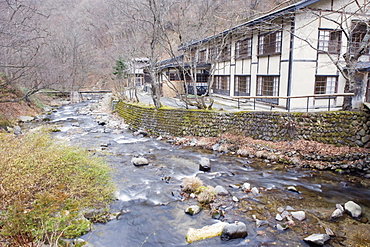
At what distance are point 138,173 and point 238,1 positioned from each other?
14.8 m

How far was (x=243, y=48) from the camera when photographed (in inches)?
758

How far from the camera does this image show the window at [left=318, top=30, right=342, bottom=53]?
1414 cm

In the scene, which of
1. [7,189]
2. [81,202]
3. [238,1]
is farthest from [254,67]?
[7,189]

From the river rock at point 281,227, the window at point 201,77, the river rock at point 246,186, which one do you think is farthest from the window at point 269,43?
the river rock at point 281,227

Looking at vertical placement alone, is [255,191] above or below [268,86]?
below

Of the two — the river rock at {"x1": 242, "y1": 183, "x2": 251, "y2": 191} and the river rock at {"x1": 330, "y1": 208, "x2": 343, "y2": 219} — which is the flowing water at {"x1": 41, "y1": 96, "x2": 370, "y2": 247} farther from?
the river rock at {"x1": 242, "y1": 183, "x2": 251, "y2": 191}

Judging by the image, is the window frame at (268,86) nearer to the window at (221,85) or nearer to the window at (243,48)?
the window at (243,48)

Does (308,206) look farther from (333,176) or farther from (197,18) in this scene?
(197,18)

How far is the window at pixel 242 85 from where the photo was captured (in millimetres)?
19031

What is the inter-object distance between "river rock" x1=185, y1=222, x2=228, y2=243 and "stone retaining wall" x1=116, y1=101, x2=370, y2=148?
6787 millimetres

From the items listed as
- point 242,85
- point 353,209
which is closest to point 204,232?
point 353,209

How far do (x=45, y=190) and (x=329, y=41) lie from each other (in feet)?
51.9

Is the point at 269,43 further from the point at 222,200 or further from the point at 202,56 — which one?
the point at 222,200

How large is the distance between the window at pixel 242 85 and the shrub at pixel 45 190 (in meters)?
13.8
